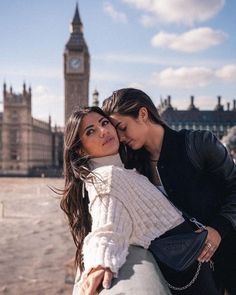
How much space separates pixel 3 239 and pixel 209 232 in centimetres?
939

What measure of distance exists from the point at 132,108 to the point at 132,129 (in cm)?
9

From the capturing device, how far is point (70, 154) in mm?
1792

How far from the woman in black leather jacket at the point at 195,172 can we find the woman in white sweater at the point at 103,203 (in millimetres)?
115

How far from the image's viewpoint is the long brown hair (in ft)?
5.65

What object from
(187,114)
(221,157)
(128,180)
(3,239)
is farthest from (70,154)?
(187,114)

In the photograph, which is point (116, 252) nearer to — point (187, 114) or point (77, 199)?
point (77, 199)

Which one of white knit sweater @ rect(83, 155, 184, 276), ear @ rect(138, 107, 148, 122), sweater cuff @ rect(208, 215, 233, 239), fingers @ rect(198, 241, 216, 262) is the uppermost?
ear @ rect(138, 107, 148, 122)

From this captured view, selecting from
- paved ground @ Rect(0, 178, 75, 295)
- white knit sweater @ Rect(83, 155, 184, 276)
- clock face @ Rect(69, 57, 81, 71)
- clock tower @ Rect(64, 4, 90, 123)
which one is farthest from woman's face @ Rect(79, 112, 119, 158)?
clock face @ Rect(69, 57, 81, 71)

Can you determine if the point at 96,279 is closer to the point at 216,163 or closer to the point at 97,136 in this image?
the point at 97,136

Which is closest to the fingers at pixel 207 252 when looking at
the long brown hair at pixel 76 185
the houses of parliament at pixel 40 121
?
the long brown hair at pixel 76 185

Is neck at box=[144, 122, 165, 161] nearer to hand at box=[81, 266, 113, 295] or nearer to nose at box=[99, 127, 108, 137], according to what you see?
nose at box=[99, 127, 108, 137]

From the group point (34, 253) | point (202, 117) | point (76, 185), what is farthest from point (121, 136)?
point (202, 117)

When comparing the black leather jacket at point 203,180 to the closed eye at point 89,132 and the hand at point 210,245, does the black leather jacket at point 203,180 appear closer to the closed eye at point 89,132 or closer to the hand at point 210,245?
the hand at point 210,245

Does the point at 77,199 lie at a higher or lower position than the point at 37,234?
higher
